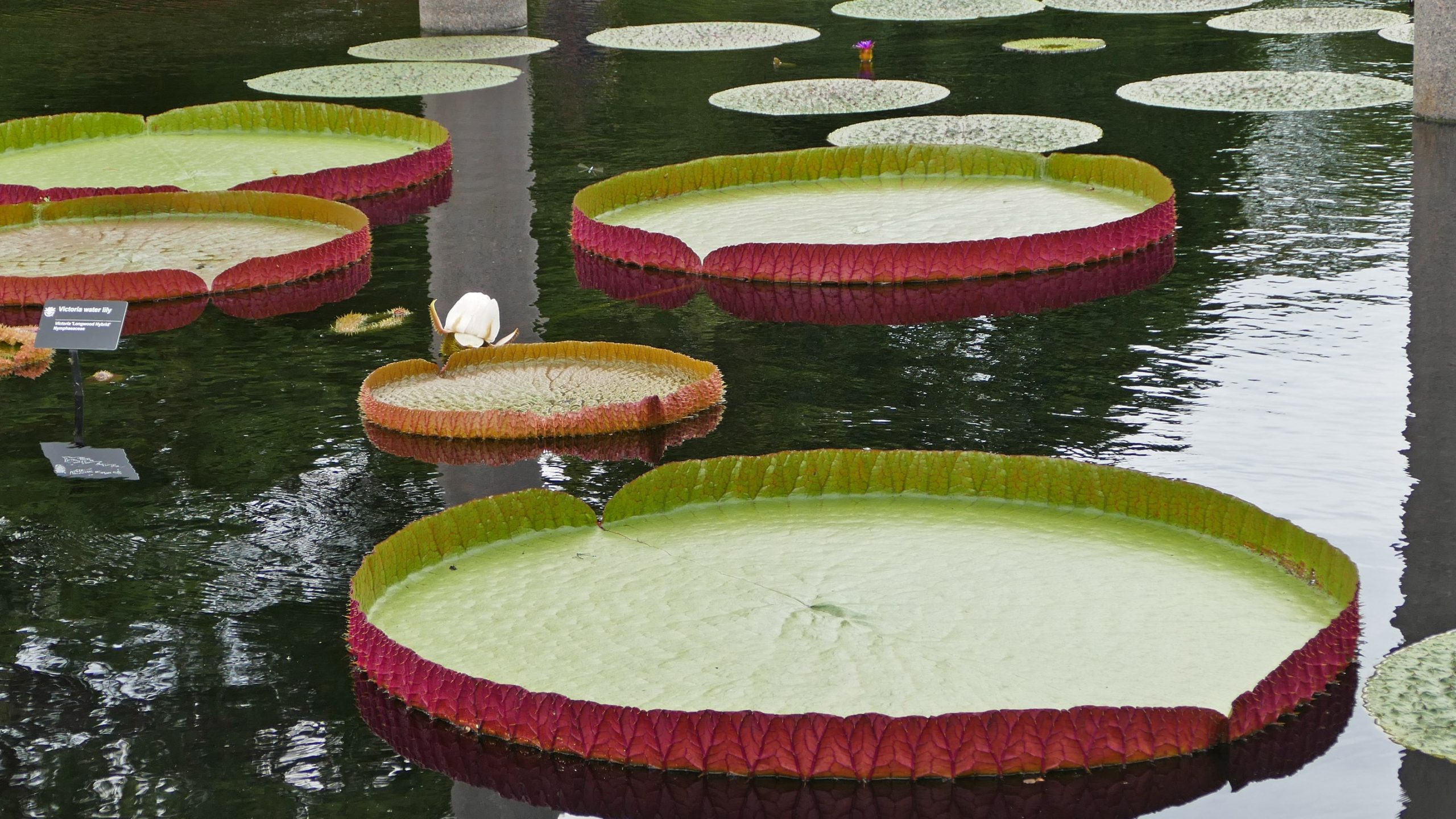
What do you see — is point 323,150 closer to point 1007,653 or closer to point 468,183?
point 468,183

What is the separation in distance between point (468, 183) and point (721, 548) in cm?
478

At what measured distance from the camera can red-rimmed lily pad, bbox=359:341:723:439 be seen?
15.2 feet

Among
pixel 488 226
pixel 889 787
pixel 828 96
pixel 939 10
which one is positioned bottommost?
pixel 889 787

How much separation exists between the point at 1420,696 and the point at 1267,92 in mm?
6641

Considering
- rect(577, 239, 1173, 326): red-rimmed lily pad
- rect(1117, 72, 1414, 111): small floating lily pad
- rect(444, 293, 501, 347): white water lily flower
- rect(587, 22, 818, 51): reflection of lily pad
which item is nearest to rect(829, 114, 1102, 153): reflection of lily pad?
rect(1117, 72, 1414, 111): small floating lily pad

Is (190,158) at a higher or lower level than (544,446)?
higher

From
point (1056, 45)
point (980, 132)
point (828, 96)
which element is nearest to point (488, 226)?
point (980, 132)

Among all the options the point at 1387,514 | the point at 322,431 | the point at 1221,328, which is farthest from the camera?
the point at 1221,328

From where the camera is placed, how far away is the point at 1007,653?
302 cm

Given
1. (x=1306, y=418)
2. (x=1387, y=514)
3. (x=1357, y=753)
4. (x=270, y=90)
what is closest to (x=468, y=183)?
(x=270, y=90)

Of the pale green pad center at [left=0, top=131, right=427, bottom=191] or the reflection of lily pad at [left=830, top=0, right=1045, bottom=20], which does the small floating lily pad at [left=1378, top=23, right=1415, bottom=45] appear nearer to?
the reflection of lily pad at [left=830, top=0, right=1045, bottom=20]

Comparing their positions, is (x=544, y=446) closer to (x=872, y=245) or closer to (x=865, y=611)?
(x=865, y=611)

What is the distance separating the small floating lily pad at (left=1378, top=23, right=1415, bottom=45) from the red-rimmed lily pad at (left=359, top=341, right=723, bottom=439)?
23.6 feet

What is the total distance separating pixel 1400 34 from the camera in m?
10.9
